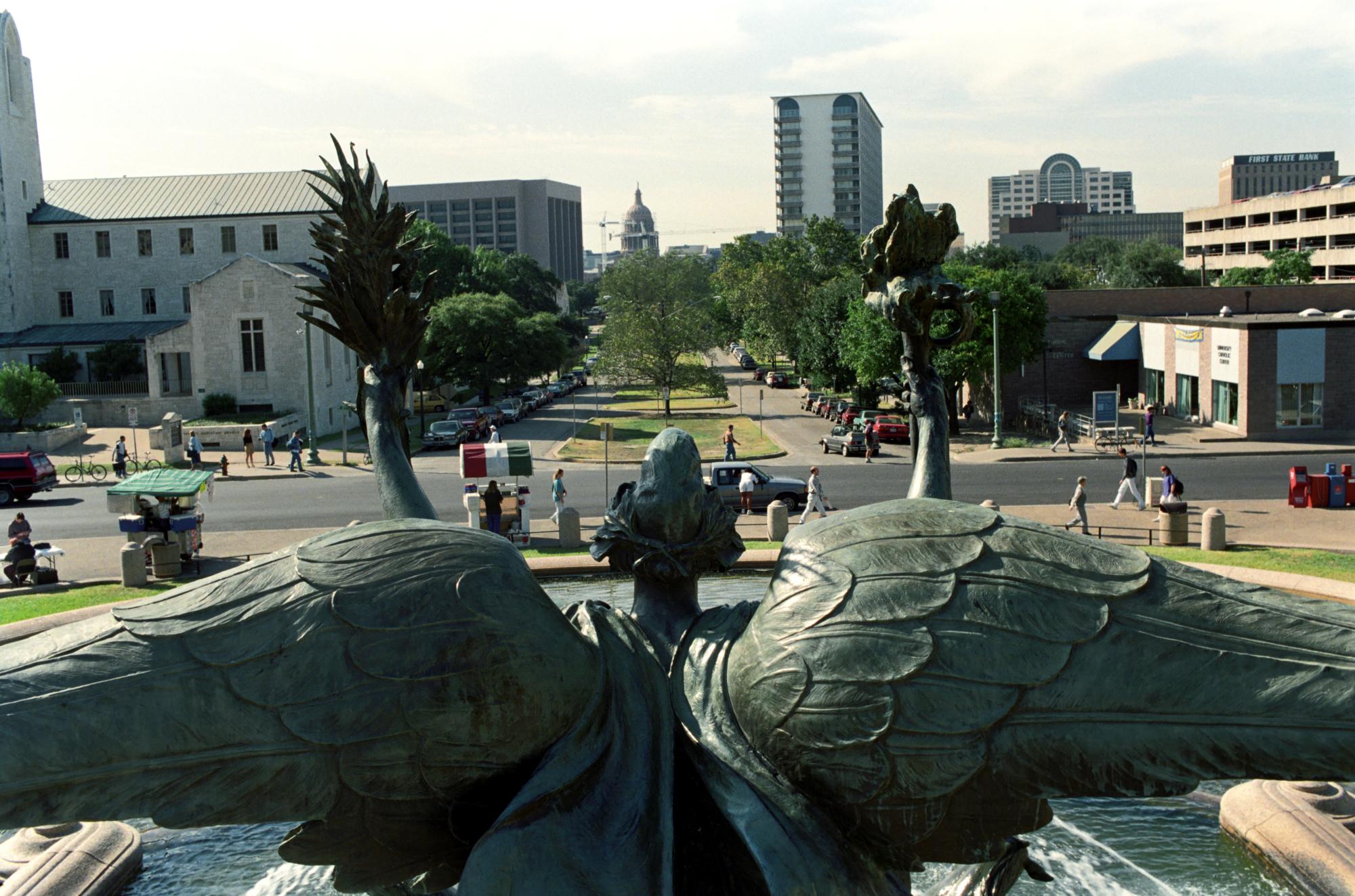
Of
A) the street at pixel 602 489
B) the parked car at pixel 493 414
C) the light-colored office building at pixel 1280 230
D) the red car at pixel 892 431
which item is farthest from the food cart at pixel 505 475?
the light-colored office building at pixel 1280 230

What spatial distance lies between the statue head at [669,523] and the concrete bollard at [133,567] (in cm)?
1612

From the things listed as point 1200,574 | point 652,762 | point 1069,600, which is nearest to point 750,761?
point 652,762

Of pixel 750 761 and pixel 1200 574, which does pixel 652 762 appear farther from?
pixel 1200 574

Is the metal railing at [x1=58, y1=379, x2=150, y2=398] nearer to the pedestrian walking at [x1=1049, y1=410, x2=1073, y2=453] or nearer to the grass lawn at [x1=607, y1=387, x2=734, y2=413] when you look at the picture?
the grass lawn at [x1=607, y1=387, x2=734, y2=413]

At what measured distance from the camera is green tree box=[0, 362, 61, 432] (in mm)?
44625

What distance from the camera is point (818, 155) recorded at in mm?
177625

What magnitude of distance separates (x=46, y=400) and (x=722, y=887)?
157 ft

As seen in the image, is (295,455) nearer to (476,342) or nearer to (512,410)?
(512,410)

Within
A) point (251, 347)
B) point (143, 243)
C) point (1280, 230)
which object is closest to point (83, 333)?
point (143, 243)

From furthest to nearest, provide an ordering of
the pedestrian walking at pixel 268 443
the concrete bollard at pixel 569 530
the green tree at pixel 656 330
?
the green tree at pixel 656 330, the pedestrian walking at pixel 268 443, the concrete bollard at pixel 569 530

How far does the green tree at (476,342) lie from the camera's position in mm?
59594

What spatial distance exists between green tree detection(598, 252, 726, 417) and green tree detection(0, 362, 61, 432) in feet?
77.3

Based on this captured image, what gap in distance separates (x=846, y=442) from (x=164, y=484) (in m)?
22.5

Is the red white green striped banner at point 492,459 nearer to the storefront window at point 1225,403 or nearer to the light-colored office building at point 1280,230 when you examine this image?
the storefront window at point 1225,403
